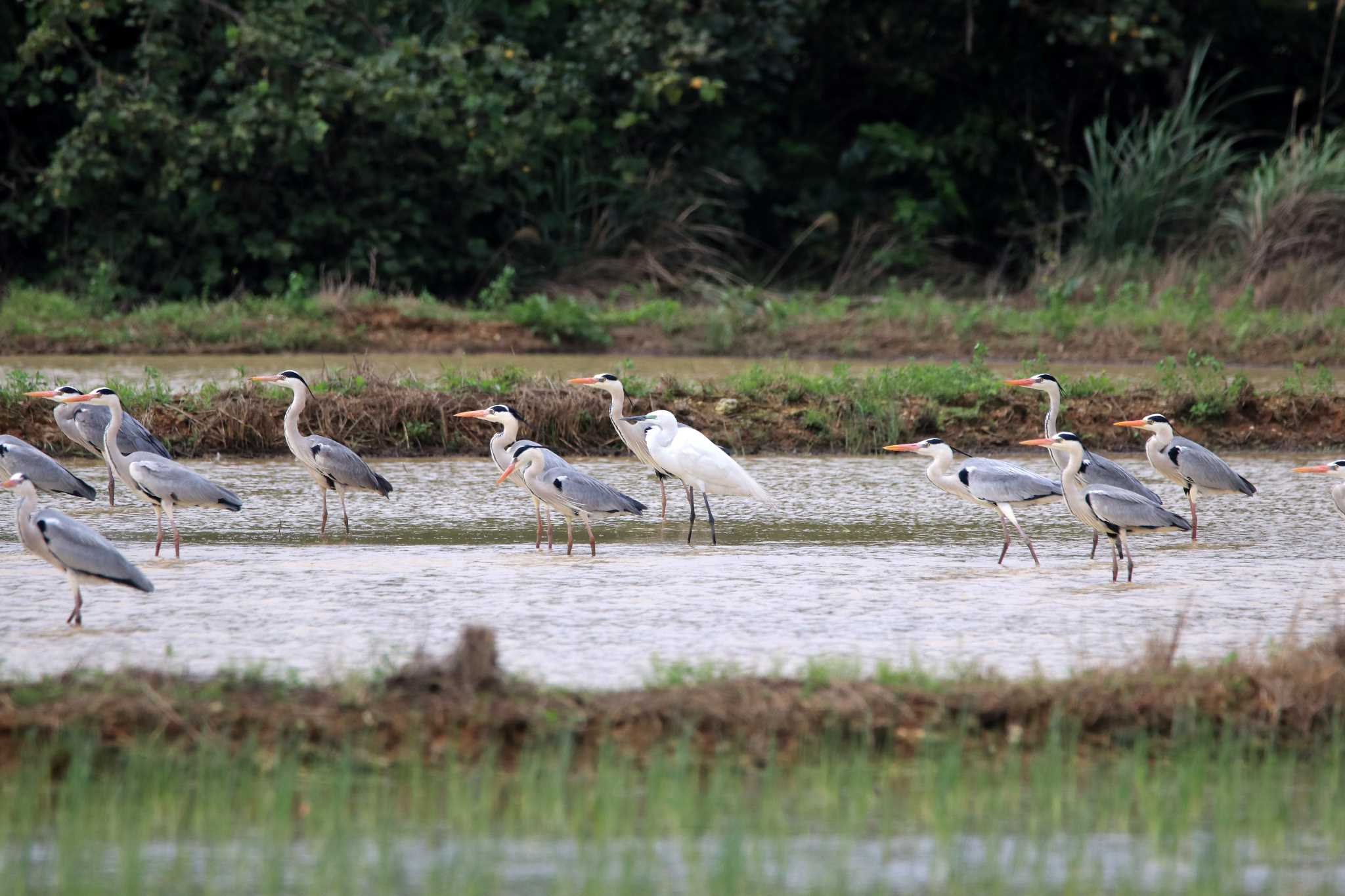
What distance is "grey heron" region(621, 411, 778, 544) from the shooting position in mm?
9141

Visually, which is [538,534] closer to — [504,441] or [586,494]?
[586,494]

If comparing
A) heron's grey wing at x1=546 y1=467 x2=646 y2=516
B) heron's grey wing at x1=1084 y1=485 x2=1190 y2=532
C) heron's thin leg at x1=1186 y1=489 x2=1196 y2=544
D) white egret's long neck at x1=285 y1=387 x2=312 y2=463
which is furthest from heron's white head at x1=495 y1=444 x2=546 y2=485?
heron's thin leg at x1=1186 y1=489 x2=1196 y2=544

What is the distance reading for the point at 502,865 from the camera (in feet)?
13.6

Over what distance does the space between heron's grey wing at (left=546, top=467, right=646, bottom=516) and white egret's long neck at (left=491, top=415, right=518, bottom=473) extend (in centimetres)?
82

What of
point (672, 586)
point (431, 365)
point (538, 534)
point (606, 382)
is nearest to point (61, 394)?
point (538, 534)

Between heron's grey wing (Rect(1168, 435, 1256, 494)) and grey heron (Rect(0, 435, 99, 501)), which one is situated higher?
heron's grey wing (Rect(1168, 435, 1256, 494))

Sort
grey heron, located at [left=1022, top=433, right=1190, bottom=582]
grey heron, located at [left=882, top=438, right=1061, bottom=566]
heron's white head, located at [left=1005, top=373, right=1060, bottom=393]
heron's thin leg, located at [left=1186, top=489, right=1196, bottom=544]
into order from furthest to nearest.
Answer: heron's white head, located at [left=1005, top=373, right=1060, bottom=393]
heron's thin leg, located at [left=1186, top=489, right=1196, bottom=544]
grey heron, located at [left=882, top=438, right=1061, bottom=566]
grey heron, located at [left=1022, top=433, right=1190, bottom=582]

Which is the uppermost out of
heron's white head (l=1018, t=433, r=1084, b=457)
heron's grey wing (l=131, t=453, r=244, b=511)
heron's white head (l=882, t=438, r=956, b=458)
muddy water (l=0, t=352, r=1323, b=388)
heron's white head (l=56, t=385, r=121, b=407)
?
heron's white head (l=1018, t=433, r=1084, b=457)

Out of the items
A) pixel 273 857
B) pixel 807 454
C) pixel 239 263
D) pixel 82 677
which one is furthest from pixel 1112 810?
pixel 239 263

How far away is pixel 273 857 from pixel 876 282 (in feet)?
56.6

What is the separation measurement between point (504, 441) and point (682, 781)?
514 cm

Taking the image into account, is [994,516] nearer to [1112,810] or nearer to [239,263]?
[1112,810]

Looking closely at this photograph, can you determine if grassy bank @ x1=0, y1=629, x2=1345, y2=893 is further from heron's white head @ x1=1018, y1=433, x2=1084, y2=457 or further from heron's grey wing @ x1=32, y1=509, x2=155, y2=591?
heron's white head @ x1=1018, y1=433, x2=1084, y2=457

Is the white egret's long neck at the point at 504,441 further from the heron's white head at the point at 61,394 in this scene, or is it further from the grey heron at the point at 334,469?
the heron's white head at the point at 61,394
